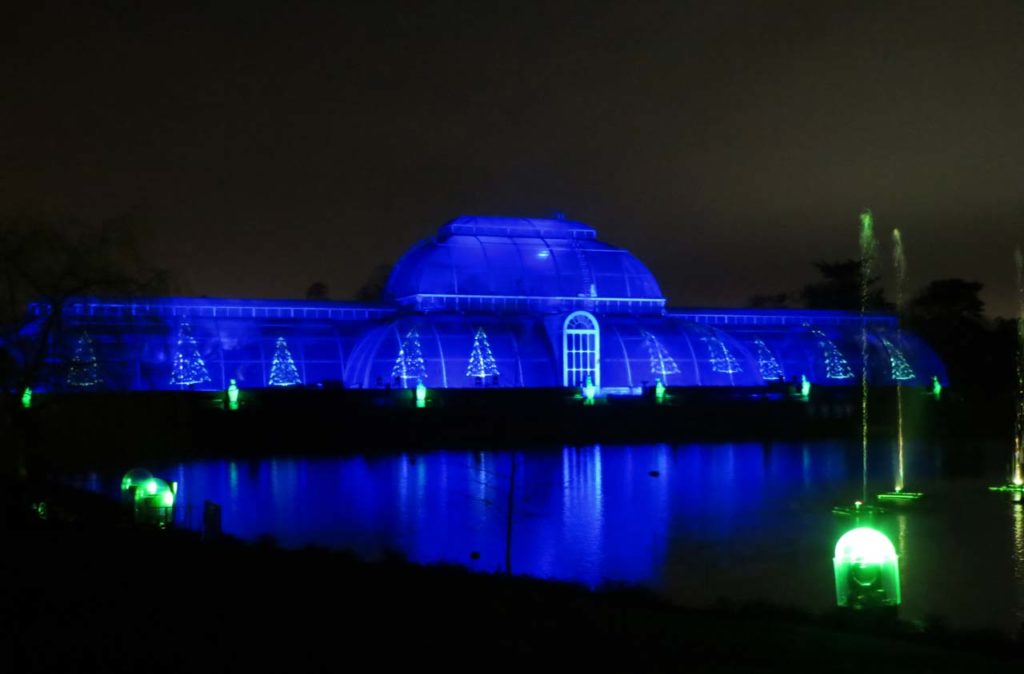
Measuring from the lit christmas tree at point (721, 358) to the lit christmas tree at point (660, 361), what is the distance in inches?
110

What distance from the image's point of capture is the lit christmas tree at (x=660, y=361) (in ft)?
225

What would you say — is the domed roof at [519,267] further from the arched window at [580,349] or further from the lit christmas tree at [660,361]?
the lit christmas tree at [660,361]

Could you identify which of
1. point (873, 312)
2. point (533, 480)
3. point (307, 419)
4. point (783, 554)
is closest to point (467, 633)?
point (783, 554)

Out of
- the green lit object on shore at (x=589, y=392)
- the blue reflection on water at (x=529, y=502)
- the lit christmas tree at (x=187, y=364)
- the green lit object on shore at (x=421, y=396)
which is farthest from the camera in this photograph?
the green lit object on shore at (x=589, y=392)

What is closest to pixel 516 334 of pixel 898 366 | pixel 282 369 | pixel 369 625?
pixel 282 369

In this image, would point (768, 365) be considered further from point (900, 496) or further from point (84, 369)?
point (84, 369)

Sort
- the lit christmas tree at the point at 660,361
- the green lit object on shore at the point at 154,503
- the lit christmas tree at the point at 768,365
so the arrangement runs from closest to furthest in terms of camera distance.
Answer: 1. the green lit object on shore at the point at 154,503
2. the lit christmas tree at the point at 660,361
3. the lit christmas tree at the point at 768,365

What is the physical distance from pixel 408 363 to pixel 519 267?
12860mm

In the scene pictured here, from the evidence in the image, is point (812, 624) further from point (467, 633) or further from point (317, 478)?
point (317, 478)

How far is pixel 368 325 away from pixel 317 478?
93.2 feet

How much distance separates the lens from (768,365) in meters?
74.5

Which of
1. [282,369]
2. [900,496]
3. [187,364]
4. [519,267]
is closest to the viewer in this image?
[900,496]

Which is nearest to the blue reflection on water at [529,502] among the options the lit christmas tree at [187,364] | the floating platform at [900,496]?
the floating platform at [900,496]

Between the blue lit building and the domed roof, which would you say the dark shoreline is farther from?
the domed roof
